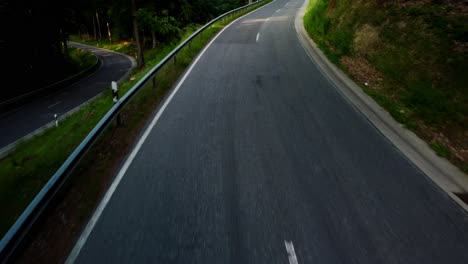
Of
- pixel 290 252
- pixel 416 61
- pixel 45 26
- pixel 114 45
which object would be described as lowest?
pixel 114 45

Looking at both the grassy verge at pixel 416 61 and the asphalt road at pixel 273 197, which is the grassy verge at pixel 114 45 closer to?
the grassy verge at pixel 416 61

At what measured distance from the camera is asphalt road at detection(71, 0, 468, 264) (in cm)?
327

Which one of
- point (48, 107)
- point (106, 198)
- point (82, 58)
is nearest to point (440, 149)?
point (106, 198)

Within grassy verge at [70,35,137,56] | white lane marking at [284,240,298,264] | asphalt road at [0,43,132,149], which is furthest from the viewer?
grassy verge at [70,35,137,56]

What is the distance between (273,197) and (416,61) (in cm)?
647

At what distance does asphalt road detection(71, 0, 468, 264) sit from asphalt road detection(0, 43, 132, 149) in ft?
49.5

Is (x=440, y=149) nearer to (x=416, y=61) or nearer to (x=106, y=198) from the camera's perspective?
(x=416, y=61)

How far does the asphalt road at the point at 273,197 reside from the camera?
3270 mm

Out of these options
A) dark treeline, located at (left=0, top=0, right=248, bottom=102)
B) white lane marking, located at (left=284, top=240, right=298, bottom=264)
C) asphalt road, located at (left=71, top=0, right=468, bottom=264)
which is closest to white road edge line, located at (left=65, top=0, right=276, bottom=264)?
asphalt road, located at (left=71, top=0, right=468, bottom=264)

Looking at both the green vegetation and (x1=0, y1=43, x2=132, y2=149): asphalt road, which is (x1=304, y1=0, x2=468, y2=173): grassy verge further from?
the green vegetation

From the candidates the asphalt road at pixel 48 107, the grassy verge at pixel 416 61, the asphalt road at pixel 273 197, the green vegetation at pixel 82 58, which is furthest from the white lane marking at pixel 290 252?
the green vegetation at pixel 82 58

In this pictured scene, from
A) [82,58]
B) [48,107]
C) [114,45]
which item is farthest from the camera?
[114,45]

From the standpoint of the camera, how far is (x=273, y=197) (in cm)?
407

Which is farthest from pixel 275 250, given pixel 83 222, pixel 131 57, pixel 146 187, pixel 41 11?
pixel 131 57
